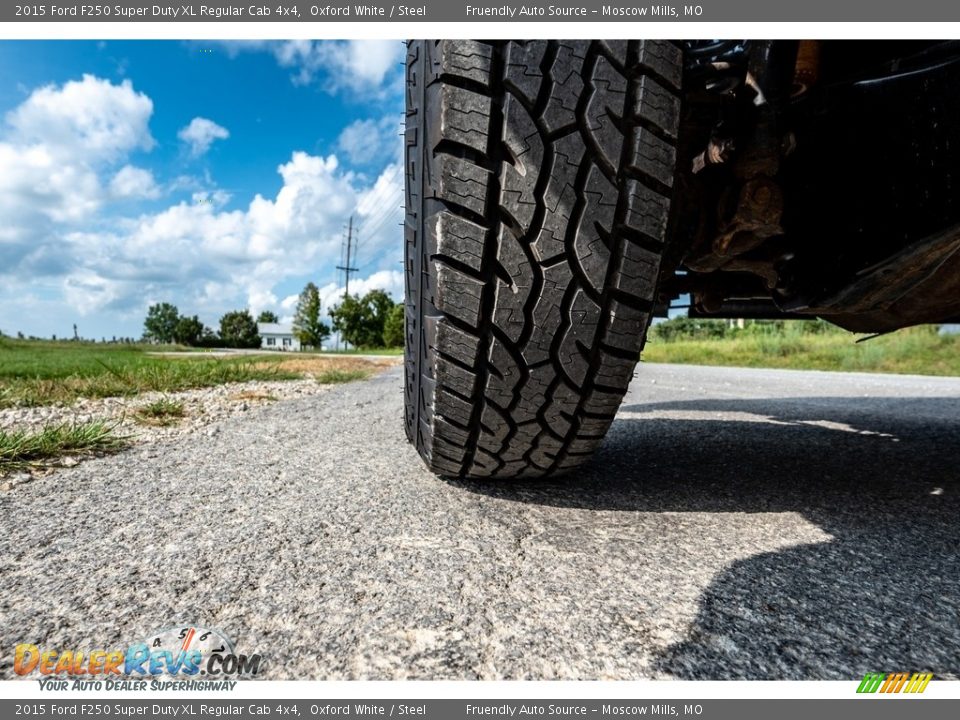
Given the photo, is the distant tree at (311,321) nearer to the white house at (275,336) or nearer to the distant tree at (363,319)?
the distant tree at (363,319)

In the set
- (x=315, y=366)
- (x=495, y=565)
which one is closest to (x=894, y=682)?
(x=495, y=565)

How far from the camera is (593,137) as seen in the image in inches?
37.3

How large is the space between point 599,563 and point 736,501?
2.07 feet

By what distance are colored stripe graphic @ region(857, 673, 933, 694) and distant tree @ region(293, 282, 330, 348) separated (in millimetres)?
47600

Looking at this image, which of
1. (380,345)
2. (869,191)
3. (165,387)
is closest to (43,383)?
(165,387)

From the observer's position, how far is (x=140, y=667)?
655 mm

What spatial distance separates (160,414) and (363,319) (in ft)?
142

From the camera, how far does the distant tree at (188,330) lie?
4805 cm

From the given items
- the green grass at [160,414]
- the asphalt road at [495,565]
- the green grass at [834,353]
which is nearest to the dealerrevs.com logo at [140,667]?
the asphalt road at [495,565]

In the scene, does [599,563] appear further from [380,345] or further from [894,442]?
[380,345]

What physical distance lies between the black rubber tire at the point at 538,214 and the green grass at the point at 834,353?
26.5ft

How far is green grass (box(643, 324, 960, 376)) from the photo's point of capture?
29.3ft

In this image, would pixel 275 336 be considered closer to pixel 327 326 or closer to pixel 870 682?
pixel 327 326

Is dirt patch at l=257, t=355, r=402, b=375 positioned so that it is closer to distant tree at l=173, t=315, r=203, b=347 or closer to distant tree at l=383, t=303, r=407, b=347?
distant tree at l=383, t=303, r=407, b=347
